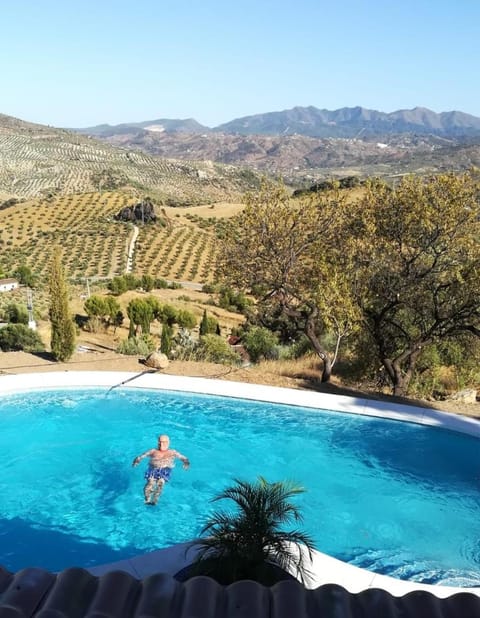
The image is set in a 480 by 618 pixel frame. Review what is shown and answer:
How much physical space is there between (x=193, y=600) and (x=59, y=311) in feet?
50.5

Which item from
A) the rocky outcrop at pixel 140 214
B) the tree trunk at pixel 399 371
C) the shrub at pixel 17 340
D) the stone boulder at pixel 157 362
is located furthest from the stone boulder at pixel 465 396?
the rocky outcrop at pixel 140 214

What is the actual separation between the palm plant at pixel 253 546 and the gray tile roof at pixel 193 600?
11.7 ft

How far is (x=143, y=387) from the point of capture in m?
16.6

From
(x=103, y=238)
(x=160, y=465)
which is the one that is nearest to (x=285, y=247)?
(x=160, y=465)

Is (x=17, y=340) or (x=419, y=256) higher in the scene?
(x=419, y=256)

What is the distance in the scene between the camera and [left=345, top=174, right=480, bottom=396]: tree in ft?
45.3

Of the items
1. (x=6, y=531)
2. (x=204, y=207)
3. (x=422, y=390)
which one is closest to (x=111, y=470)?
(x=6, y=531)

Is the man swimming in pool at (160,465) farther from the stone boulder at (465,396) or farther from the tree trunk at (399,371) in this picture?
the stone boulder at (465,396)

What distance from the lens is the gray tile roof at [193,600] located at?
306 cm

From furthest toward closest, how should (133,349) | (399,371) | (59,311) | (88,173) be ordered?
(88,173), (133,349), (59,311), (399,371)

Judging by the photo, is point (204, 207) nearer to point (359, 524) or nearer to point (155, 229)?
point (155, 229)

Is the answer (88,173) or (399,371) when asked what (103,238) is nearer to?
(399,371)

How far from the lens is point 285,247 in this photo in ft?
51.5

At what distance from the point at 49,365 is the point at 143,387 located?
Result: 133 inches
